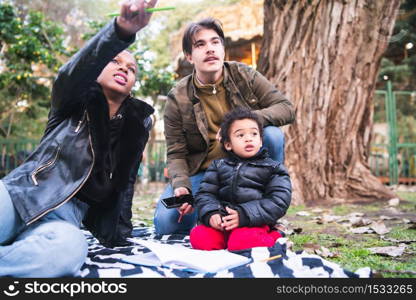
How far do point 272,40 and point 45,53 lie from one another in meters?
5.18

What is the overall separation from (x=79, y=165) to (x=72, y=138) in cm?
15

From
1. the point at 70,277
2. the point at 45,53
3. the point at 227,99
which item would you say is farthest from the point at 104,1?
the point at 70,277

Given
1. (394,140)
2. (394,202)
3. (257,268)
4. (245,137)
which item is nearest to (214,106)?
(245,137)

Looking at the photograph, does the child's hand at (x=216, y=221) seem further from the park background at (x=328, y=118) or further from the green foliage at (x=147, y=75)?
the green foliage at (x=147, y=75)

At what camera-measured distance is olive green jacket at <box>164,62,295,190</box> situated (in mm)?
2791

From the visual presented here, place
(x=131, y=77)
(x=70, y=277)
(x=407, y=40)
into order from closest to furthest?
1. (x=70, y=277)
2. (x=131, y=77)
3. (x=407, y=40)

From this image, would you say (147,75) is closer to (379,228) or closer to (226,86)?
(226,86)

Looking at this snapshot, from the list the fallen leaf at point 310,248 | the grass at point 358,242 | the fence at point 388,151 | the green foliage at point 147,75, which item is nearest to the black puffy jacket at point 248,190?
the fallen leaf at point 310,248

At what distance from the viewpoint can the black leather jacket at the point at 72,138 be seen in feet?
5.77

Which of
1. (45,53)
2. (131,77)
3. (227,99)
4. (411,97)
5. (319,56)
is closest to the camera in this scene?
(131,77)

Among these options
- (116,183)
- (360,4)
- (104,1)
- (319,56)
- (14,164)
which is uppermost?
(104,1)

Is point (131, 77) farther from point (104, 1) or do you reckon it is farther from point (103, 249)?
point (104, 1)

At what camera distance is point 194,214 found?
309 cm

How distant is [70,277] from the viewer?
5.56 feet
